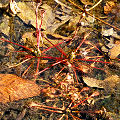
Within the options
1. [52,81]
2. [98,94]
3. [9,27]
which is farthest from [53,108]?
[9,27]

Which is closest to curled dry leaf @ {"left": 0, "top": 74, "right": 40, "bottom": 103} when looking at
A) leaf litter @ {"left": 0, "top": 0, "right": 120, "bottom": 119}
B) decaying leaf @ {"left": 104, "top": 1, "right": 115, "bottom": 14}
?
leaf litter @ {"left": 0, "top": 0, "right": 120, "bottom": 119}

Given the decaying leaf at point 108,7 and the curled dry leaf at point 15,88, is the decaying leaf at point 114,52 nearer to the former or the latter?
the decaying leaf at point 108,7

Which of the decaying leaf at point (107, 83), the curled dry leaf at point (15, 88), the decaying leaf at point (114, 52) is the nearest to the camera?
the curled dry leaf at point (15, 88)

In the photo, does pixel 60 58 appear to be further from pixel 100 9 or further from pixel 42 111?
pixel 100 9

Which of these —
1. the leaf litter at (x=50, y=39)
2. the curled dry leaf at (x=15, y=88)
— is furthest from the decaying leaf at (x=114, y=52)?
the curled dry leaf at (x=15, y=88)

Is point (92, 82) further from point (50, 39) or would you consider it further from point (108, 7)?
point (108, 7)

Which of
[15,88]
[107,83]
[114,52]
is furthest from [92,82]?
[15,88]

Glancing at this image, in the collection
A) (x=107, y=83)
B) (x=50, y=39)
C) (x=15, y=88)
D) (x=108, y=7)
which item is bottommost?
(x=15, y=88)

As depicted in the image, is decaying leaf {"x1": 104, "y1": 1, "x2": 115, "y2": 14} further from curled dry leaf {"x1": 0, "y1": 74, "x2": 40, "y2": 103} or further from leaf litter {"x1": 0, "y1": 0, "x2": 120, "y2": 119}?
curled dry leaf {"x1": 0, "y1": 74, "x2": 40, "y2": 103}
